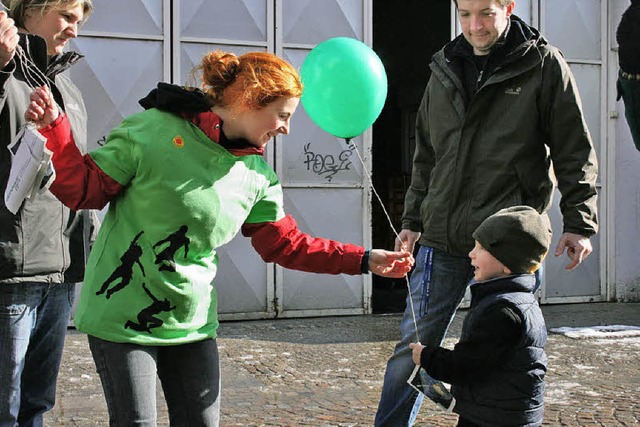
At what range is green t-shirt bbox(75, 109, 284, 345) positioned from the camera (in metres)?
2.58

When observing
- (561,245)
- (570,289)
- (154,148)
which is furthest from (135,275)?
(570,289)

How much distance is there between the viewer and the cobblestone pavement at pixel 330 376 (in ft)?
15.9

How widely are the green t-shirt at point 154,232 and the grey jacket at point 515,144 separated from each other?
119 centimetres

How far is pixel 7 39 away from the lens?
2.45m

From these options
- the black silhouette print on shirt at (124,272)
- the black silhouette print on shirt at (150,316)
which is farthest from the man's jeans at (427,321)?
the black silhouette print on shirt at (124,272)

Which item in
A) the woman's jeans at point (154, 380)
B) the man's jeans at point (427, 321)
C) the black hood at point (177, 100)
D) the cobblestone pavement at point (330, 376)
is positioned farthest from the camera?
the cobblestone pavement at point (330, 376)

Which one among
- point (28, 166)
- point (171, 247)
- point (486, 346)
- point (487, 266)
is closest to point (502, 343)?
point (486, 346)

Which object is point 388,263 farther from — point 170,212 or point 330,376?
point 330,376

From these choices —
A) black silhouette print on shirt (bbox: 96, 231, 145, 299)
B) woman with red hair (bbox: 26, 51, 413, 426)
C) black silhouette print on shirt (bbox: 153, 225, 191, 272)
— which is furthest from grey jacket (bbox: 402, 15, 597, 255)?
black silhouette print on shirt (bbox: 96, 231, 145, 299)

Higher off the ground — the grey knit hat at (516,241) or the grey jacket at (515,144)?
A: the grey jacket at (515,144)

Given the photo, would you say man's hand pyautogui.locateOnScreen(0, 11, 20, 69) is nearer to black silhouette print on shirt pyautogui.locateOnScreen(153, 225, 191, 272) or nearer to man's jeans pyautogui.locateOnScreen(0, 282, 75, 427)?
black silhouette print on shirt pyautogui.locateOnScreen(153, 225, 191, 272)

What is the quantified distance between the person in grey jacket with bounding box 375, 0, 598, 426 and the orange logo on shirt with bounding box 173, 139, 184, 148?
1.31m

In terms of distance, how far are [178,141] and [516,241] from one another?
1.17m

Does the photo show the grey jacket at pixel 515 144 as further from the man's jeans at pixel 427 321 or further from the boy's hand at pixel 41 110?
the boy's hand at pixel 41 110
